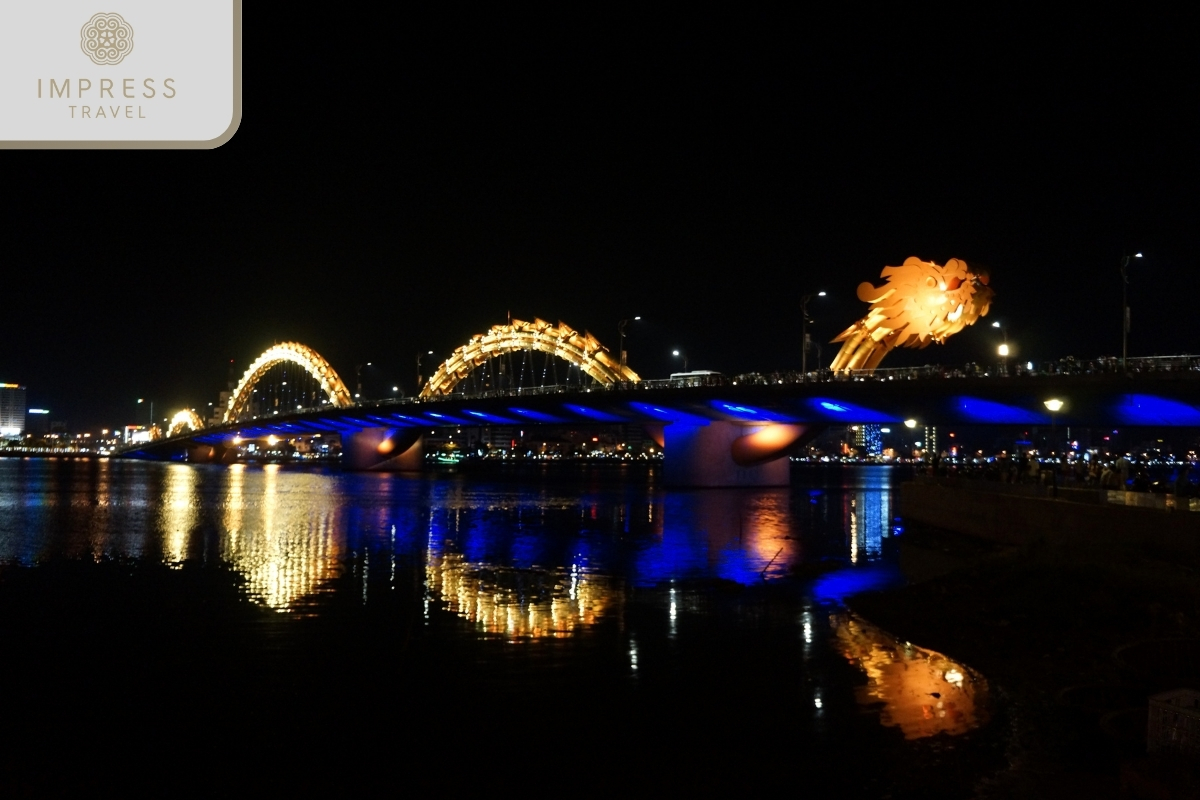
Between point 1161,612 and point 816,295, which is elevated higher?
point 816,295

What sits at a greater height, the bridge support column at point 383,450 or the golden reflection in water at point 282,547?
the bridge support column at point 383,450

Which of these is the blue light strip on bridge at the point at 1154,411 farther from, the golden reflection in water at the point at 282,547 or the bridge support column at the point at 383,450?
the bridge support column at the point at 383,450

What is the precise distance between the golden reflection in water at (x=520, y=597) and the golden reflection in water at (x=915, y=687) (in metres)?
4.68

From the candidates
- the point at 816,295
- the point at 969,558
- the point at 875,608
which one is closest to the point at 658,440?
the point at 816,295

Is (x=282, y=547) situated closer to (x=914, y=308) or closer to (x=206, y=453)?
(x=914, y=308)

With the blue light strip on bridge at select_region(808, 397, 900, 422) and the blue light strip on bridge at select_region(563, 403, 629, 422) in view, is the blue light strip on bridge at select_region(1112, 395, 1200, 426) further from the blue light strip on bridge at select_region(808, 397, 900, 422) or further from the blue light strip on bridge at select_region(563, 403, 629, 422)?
the blue light strip on bridge at select_region(563, 403, 629, 422)

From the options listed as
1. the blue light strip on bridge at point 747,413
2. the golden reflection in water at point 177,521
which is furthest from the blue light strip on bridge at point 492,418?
the golden reflection in water at point 177,521

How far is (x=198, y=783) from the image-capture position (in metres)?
10.3

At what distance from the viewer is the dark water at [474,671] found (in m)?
10.8

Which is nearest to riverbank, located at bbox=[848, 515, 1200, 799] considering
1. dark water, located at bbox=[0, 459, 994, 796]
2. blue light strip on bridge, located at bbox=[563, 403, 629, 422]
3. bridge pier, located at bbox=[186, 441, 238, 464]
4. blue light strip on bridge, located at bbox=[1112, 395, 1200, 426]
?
dark water, located at bbox=[0, 459, 994, 796]

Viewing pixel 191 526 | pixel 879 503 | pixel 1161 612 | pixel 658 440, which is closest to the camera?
pixel 1161 612

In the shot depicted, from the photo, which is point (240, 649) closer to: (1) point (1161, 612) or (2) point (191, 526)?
(1) point (1161, 612)

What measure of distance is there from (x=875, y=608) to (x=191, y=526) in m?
28.1

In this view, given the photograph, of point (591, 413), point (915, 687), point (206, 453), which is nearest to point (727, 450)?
point (591, 413)
